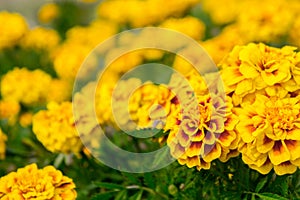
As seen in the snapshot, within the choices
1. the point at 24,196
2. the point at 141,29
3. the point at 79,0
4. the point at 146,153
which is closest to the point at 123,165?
the point at 146,153

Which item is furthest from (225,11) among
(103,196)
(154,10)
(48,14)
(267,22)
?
(103,196)

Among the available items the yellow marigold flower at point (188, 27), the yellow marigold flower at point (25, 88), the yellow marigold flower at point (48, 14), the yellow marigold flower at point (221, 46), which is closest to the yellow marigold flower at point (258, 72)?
the yellow marigold flower at point (221, 46)

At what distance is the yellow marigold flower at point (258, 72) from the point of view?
64.7 inches

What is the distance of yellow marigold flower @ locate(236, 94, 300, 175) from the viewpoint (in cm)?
154

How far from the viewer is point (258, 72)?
1.66 m

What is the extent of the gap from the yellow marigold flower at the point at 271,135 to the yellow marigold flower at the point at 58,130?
0.56 metres

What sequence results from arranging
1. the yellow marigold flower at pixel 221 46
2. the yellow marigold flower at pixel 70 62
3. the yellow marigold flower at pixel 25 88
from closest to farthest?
1. the yellow marigold flower at pixel 221 46
2. the yellow marigold flower at pixel 25 88
3. the yellow marigold flower at pixel 70 62

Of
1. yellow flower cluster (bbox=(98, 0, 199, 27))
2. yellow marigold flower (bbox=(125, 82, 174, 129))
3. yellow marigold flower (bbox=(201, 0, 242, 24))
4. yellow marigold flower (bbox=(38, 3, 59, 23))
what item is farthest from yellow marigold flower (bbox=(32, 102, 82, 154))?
yellow marigold flower (bbox=(38, 3, 59, 23))

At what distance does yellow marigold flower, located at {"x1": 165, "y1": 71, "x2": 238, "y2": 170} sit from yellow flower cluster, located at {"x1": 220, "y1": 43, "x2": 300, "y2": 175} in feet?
0.10

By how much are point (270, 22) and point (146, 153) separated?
859 millimetres

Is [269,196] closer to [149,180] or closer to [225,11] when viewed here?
[149,180]

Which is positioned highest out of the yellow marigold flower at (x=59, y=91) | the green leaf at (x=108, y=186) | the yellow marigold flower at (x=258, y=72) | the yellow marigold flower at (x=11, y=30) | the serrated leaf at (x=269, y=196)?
the yellow marigold flower at (x=11, y=30)

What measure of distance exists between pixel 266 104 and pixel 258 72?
94 millimetres

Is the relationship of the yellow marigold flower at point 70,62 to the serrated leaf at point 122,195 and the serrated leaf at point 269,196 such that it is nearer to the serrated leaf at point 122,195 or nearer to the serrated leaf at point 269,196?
the serrated leaf at point 122,195
